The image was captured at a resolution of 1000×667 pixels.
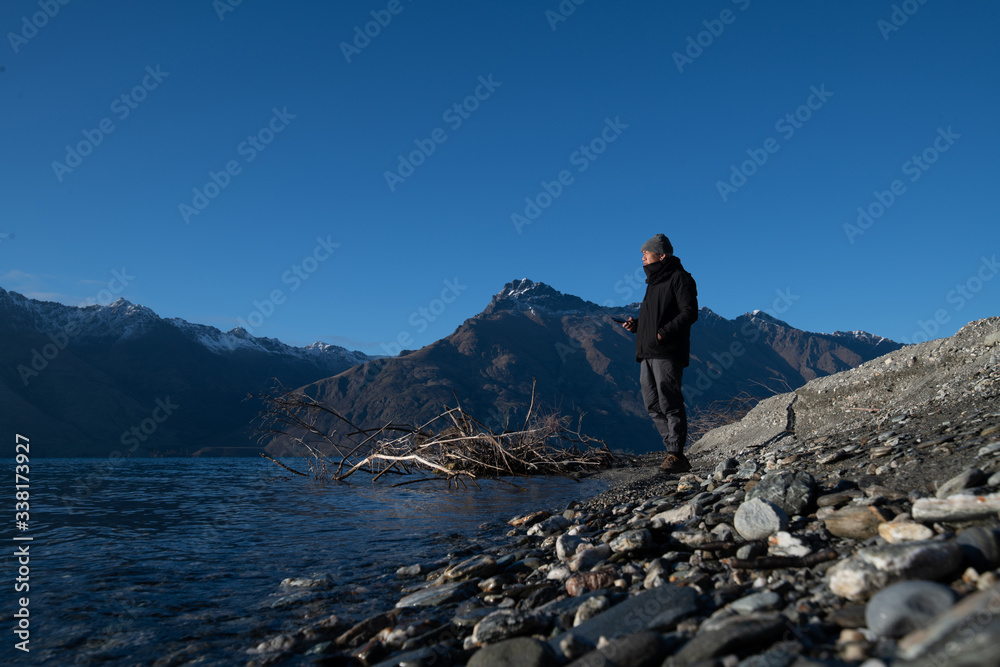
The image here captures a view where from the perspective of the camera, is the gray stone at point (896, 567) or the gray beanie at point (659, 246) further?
the gray beanie at point (659, 246)

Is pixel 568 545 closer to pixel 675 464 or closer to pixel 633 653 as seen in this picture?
pixel 633 653

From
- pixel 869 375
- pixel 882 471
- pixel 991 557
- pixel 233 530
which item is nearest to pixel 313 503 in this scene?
pixel 233 530

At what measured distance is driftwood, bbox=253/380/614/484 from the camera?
947cm

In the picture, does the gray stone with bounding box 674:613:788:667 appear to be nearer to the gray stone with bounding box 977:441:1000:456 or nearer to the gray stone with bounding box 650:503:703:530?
the gray stone with bounding box 650:503:703:530

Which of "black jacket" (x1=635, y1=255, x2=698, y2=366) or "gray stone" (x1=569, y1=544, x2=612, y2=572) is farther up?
"black jacket" (x1=635, y1=255, x2=698, y2=366)

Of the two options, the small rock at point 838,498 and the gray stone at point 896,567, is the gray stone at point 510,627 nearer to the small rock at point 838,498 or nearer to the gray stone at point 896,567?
the gray stone at point 896,567

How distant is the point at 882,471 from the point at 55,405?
9268 inches

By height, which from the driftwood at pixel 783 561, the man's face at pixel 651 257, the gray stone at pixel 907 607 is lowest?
the driftwood at pixel 783 561

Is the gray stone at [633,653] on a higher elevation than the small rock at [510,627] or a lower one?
higher

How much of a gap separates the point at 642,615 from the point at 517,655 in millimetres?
547

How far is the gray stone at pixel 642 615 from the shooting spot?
2059 mm

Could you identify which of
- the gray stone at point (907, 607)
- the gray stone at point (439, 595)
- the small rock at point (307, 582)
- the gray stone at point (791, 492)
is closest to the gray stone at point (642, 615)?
the gray stone at point (907, 607)

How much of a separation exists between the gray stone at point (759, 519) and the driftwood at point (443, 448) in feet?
18.4

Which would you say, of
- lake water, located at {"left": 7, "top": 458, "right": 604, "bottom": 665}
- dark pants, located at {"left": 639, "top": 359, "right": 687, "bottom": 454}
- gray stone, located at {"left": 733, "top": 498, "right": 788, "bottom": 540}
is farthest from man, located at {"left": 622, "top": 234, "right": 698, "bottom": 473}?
gray stone, located at {"left": 733, "top": 498, "right": 788, "bottom": 540}
